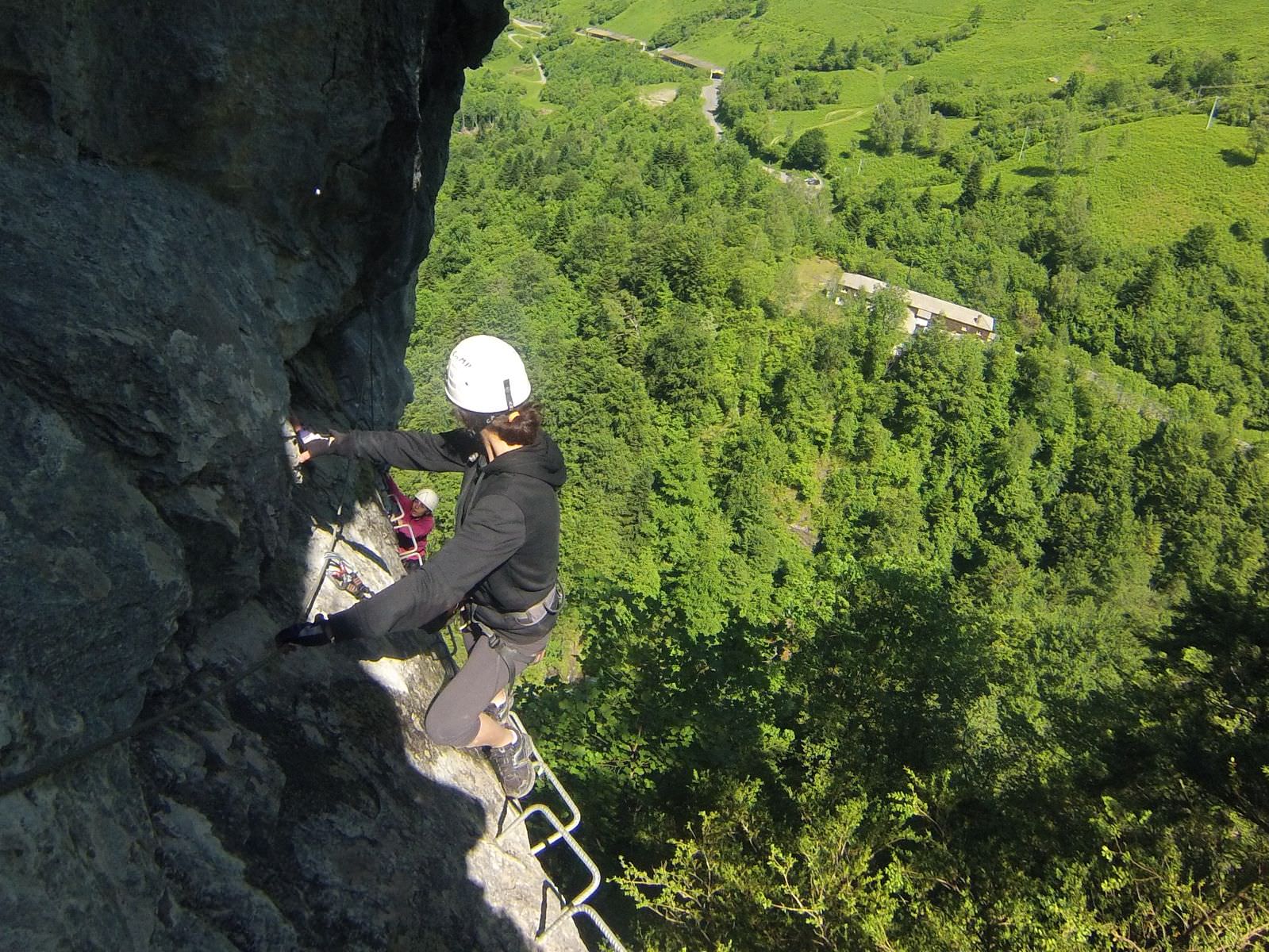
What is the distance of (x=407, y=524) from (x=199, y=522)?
2790mm

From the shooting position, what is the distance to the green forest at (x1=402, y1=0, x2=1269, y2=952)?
292 inches

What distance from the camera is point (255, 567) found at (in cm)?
438

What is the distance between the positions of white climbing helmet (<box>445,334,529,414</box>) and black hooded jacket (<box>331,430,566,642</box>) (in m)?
0.27

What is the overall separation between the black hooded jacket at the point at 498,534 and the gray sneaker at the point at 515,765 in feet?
4.77

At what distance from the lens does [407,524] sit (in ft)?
22.0

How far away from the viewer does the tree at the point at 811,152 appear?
8194cm

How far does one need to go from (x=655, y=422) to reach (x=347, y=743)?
36088mm

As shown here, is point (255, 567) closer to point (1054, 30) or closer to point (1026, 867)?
point (1026, 867)

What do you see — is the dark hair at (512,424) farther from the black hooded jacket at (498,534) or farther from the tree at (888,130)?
the tree at (888,130)

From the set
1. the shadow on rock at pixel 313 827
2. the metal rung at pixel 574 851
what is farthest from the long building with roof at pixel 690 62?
the shadow on rock at pixel 313 827

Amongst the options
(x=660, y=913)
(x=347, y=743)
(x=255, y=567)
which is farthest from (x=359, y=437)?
(x=660, y=913)

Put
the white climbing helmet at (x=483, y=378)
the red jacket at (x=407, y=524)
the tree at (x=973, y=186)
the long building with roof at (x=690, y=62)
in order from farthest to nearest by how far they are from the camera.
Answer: the long building with roof at (x=690, y=62)
the tree at (x=973, y=186)
the red jacket at (x=407, y=524)
the white climbing helmet at (x=483, y=378)

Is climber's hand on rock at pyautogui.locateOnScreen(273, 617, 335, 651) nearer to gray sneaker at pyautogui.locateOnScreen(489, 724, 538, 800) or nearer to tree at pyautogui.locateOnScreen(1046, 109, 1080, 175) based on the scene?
gray sneaker at pyautogui.locateOnScreen(489, 724, 538, 800)

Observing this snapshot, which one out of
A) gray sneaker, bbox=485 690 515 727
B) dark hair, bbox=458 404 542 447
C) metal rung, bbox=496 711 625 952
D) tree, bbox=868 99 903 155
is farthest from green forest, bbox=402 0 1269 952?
dark hair, bbox=458 404 542 447
